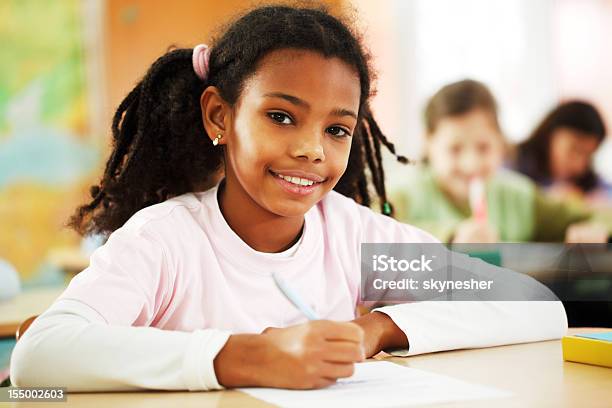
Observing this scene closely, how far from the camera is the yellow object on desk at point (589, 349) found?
950 millimetres

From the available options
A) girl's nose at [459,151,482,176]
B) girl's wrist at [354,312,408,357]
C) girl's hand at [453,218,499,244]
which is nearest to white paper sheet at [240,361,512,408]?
girl's wrist at [354,312,408,357]

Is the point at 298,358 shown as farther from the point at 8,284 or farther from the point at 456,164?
the point at 456,164

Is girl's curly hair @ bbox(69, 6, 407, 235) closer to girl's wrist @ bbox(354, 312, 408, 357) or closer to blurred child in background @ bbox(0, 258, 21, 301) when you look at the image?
girl's wrist @ bbox(354, 312, 408, 357)

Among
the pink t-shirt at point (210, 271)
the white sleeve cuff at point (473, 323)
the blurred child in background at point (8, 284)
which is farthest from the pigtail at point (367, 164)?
the blurred child in background at point (8, 284)

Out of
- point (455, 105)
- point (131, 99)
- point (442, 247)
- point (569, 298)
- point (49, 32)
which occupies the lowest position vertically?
point (569, 298)

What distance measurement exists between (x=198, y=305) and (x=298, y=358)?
356 mm

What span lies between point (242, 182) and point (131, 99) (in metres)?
0.27

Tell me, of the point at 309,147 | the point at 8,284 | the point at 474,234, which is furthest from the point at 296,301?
the point at 474,234

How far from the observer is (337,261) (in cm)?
130

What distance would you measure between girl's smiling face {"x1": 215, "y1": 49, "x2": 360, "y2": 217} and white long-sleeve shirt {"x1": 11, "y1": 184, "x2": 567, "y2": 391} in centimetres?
9

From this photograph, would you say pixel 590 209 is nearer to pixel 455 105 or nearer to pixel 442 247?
pixel 455 105

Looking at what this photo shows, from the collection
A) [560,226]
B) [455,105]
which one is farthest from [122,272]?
[560,226]

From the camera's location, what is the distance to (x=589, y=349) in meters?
0.96

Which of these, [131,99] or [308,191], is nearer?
[308,191]
